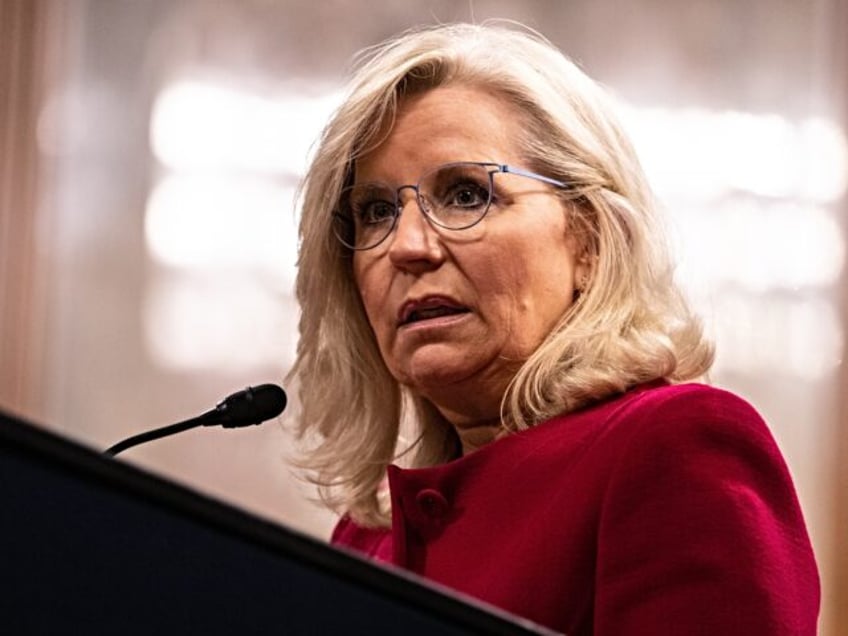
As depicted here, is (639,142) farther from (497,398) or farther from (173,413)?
(497,398)

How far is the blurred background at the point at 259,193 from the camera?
14.7 feet

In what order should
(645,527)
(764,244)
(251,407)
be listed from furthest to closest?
(764,244) < (251,407) < (645,527)

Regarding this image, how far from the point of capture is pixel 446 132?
1.94 metres

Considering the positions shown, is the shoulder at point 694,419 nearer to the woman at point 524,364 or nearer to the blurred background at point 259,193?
the woman at point 524,364

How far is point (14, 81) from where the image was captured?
14.4ft

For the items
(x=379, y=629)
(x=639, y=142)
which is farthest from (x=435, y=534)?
(x=639, y=142)

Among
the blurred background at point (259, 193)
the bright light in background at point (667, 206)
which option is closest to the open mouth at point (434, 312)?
the blurred background at point (259, 193)

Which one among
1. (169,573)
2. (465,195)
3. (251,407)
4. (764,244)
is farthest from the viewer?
(764,244)

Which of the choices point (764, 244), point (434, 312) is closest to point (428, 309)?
point (434, 312)

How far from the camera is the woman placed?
1.50 metres

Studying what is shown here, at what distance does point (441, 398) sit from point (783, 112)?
3102mm

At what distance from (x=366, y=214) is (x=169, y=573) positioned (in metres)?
1.24

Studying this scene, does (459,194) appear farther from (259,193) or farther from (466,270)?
(259,193)

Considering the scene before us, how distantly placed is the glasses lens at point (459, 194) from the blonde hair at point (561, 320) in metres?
0.08
